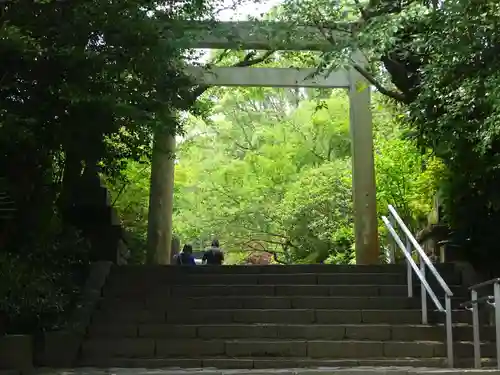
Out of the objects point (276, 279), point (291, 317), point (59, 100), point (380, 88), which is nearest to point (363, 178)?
point (380, 88)

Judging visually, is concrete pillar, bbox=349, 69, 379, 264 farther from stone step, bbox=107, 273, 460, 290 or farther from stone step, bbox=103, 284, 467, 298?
stone step, bbox=103, 284, 467, 298

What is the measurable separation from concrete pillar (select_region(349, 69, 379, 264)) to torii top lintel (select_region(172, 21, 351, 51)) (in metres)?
2.05

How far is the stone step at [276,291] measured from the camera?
8.09m

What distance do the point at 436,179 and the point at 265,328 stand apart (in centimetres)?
435

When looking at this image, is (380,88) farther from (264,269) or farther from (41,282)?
(41,282)

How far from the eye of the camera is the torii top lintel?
24.3ft

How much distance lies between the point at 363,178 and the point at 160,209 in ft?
12.7

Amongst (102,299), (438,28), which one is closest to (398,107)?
(438,28)

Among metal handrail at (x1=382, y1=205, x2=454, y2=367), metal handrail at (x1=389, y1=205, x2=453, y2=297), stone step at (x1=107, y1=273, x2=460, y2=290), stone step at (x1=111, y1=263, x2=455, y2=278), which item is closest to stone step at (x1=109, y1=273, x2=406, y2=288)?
stone step at (x1=107, y1=273, x2=460, y2=290)

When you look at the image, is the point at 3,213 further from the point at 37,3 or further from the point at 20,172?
the point at 37,3

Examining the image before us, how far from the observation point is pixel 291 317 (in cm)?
744

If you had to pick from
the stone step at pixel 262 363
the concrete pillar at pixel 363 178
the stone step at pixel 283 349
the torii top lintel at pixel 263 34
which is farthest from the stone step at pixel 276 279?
the concrete pillar at pixel 363 178

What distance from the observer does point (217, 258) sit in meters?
12.2

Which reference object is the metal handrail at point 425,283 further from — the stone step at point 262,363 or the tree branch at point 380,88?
the tree branch at point 380,88
